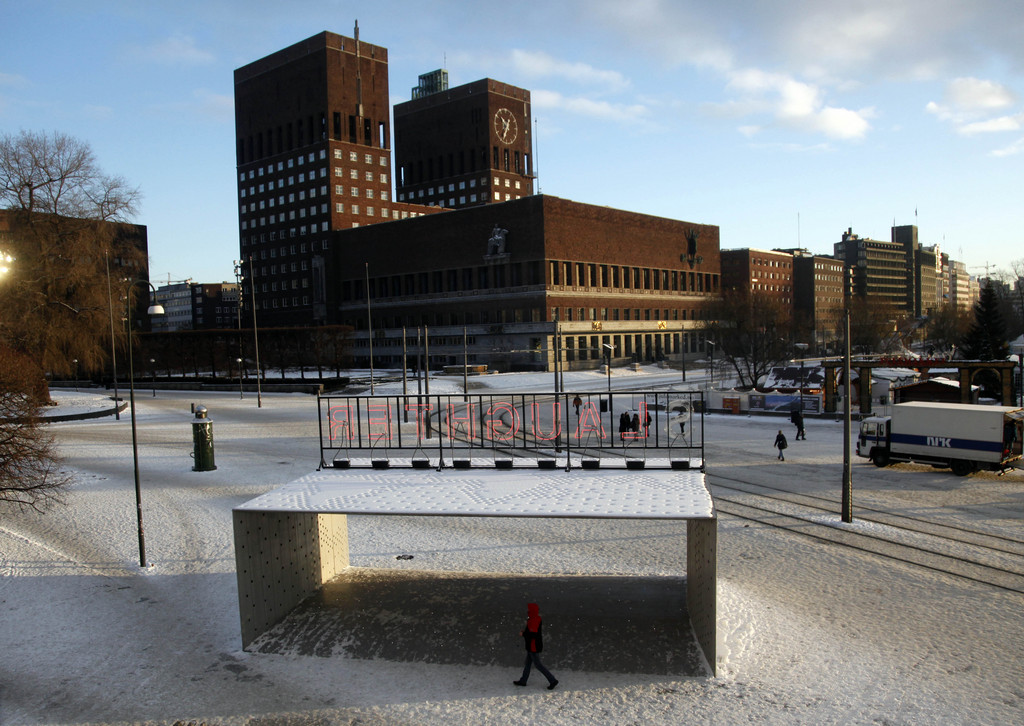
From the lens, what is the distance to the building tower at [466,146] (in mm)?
131750

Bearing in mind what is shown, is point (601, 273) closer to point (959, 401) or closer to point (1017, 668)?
point (959, 401)

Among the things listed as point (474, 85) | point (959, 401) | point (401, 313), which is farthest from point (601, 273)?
point (959, 401)

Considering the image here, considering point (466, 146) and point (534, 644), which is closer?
point (534, 644)

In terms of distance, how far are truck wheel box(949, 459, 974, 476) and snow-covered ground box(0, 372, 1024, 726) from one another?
1797 millimetres

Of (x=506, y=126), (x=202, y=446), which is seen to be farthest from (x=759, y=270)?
(x=202, y=446)

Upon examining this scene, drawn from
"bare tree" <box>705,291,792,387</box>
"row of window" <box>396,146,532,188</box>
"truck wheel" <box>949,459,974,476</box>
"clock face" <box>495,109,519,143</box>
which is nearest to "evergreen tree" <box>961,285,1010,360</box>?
"bare tree" <box>705,291,792,387</box>

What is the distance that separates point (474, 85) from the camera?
131 meters

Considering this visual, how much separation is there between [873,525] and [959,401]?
80.8 ft

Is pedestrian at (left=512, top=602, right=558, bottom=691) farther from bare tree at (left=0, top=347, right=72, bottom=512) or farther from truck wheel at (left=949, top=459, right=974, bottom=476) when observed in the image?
truck wheel at (left=949, top=459, right=974, bottom=476)

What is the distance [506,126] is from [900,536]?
415 feet

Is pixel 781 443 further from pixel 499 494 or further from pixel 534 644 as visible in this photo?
pixel 534 644

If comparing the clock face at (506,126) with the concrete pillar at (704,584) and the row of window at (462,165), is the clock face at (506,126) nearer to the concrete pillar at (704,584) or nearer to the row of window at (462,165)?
the row of window at (462,165)

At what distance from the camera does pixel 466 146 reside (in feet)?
442

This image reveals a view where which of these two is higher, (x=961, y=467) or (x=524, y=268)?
(x=524, y=268)
